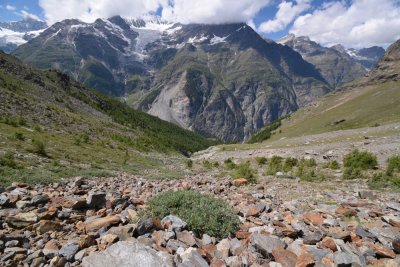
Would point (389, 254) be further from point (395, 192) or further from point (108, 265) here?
point (395, 192)

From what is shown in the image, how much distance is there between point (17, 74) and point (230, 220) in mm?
110611

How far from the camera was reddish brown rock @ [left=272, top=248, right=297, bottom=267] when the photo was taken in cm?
721

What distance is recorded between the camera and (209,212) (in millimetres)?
9320

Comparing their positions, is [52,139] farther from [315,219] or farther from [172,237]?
[315,219]

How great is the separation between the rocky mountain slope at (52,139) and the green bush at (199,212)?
361 inches

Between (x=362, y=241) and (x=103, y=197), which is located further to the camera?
(x=103, y=197)

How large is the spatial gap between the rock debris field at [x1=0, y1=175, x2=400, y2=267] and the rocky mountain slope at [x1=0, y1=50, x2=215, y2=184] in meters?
6.96

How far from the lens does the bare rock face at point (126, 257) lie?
6.63 metres

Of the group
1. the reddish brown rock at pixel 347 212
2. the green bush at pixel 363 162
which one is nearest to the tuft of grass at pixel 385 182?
the green bush at pixel 363 162

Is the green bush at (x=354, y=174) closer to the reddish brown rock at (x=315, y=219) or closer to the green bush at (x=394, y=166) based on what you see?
the green bush at (x=394, y=166)

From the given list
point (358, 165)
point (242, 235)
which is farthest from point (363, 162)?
point (242, 235)

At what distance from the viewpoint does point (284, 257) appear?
7344 mm

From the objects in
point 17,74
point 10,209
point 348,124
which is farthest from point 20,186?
point 348,124

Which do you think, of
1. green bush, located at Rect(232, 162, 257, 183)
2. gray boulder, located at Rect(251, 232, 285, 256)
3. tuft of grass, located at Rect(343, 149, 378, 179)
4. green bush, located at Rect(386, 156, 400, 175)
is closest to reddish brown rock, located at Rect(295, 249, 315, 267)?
gray boulder, located at Rect(251, 232, 285, 256)
